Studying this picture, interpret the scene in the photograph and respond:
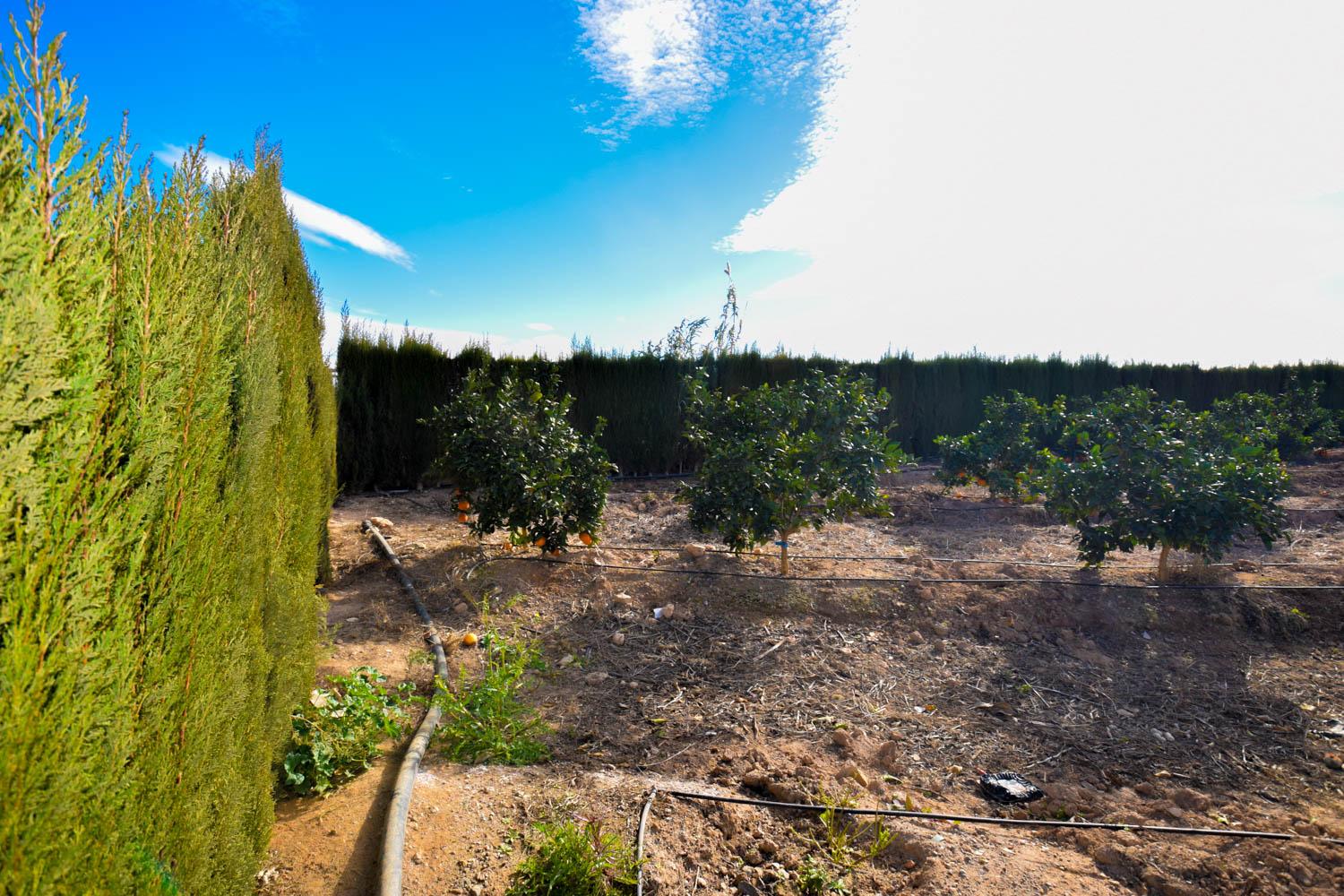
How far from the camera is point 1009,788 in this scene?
11.1 feet

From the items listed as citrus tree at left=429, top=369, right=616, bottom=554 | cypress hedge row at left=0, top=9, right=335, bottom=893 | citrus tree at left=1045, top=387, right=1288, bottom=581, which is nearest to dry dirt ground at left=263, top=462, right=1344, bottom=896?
citrus tree at left=429, top=369, right=616, bottom=554

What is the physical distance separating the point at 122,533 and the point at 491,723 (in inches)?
97.8

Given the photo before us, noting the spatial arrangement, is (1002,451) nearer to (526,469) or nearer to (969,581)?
(969,581)

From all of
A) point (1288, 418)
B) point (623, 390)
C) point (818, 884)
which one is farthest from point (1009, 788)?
point (1288, 418)

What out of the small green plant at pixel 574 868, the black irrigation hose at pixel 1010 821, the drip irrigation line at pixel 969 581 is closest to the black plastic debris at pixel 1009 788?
the black irrigation hose at pixel 1010 821

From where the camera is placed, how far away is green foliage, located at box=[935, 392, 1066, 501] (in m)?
10.1

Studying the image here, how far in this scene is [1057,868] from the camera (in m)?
2.78

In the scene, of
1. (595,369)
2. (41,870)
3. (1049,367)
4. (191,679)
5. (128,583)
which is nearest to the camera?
(41,870)

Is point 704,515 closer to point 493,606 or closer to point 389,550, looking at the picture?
point 493,606

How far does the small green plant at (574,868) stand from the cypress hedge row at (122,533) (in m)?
0.93

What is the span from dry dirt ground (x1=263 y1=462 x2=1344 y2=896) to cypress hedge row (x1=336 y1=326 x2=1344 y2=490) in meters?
3.82

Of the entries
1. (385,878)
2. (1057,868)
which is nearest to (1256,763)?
(1057,868)

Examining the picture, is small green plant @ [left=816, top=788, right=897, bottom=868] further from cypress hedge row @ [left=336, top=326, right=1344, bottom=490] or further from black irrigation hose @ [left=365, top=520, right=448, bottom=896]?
cypress hedge row @ [left=336, top=326, right=1344, bottom=490]

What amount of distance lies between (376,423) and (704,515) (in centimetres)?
695
